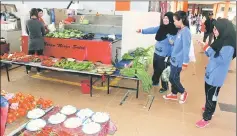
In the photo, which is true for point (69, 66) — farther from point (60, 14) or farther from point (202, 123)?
point (60, 14)

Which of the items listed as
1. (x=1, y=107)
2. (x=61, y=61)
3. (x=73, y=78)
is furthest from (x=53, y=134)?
(x=73, y=78)

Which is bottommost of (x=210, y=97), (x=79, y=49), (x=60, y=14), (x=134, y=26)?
(x=210, y=97)

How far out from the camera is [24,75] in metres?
5.59

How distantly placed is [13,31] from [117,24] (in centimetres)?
317

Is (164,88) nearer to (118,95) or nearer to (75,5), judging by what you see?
(118,95)

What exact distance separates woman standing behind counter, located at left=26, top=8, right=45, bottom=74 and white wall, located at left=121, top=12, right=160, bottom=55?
206 cm

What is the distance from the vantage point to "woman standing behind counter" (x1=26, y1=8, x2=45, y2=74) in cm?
500

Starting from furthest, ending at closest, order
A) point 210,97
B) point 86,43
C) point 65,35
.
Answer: point 65,35, point 86,43, point 210,97

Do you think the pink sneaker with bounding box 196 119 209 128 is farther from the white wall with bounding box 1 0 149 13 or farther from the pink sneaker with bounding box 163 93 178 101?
the white wall with bounding box 1 0 149 13

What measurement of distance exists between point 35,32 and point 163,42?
3.04 meters

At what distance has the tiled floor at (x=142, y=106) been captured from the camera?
3338 mm

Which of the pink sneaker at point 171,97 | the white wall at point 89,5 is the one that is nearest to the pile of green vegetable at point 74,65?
the pink sneaker at point 171,97

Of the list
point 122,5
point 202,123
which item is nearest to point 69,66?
point 202,123

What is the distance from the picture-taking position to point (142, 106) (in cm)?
407
